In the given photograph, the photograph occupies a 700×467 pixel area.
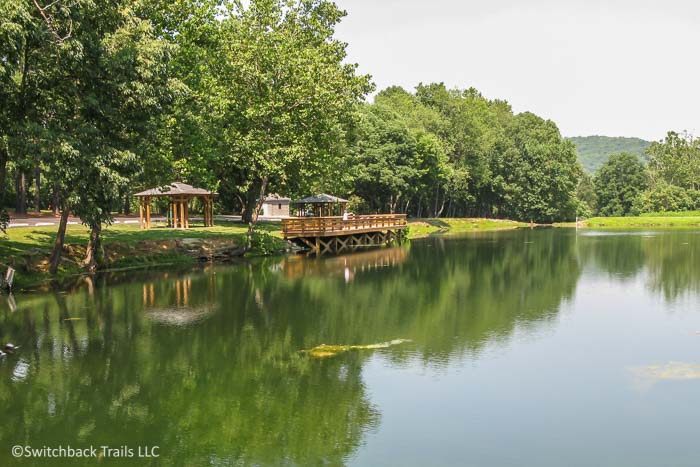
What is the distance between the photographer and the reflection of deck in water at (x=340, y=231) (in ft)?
160

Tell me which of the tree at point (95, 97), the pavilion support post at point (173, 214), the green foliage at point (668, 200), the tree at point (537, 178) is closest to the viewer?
the tree at point (95, 97)

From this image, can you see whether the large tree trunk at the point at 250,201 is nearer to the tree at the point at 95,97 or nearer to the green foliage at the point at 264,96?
the green foliage at the point at 264,96

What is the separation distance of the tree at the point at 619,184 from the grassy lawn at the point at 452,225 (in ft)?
119

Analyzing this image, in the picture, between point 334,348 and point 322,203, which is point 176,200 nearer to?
point 322,203

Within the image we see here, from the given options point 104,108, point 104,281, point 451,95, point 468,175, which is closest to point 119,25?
point 104,108

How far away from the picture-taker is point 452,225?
8988 cm

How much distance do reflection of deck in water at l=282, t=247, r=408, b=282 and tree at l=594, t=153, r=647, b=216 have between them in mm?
91493

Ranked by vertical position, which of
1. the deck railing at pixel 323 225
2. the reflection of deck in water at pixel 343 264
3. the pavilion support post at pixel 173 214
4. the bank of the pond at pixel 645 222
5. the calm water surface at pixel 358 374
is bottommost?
the calm water surface at pixel 358 374

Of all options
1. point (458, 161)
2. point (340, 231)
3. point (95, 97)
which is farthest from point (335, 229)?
point (458, 161)

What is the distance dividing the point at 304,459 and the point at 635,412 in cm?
680

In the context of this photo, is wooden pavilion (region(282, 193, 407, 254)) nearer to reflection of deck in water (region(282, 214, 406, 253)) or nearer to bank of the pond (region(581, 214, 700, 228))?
reflection of deck in water (region(282, 214, 406, 253))

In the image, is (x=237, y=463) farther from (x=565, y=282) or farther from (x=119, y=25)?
(x=565, y=282)

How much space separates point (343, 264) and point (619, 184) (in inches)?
4122

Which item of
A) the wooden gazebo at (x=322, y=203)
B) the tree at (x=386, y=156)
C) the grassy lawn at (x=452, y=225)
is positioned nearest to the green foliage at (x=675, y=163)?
the grassy lawn at (x=452, y=225)
